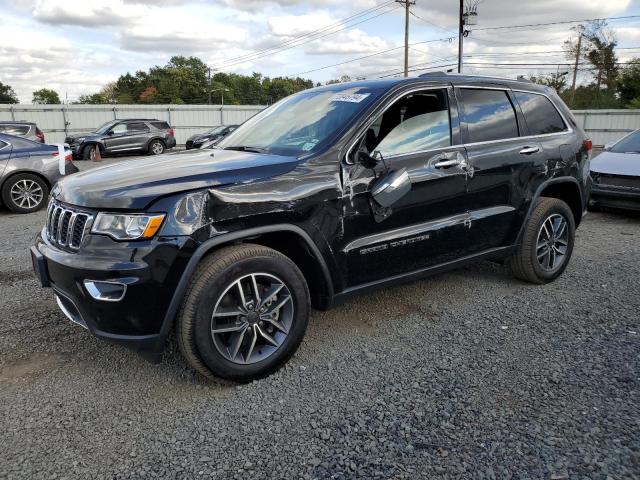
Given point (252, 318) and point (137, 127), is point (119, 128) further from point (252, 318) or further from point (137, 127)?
point (252, 318)

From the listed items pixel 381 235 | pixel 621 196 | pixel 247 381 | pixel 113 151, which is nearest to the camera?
pixel 247 381

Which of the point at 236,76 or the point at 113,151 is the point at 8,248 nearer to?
the point at 113,151

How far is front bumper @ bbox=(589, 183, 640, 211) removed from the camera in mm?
7347

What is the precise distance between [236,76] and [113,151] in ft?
290

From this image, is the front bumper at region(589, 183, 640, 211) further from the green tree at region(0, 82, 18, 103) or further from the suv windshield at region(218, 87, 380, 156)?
the green tree at region(0, 82, 18, 103)

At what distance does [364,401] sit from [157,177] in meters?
1.71

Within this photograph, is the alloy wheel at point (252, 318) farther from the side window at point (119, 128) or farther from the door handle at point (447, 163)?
the side window at point (119, 128)

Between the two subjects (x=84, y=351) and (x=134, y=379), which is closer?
(x=134, y=379)

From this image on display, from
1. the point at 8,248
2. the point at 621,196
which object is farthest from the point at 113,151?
the point at 621,196

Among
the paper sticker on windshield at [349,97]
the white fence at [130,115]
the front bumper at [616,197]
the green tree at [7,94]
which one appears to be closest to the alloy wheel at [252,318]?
the paper sticker on windshield at [349,97]

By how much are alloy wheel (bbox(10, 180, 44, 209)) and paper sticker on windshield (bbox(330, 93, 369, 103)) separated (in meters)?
7.09

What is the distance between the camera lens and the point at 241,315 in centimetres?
294

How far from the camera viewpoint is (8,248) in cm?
621

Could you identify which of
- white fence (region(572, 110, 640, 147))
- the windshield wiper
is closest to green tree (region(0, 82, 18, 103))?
white fence (region(572, 110, 640, 147))
